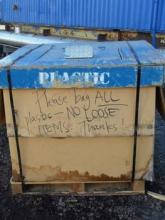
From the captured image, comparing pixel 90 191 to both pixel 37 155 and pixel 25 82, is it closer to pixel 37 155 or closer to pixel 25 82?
pixel 37 155

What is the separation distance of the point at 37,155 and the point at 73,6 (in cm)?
673

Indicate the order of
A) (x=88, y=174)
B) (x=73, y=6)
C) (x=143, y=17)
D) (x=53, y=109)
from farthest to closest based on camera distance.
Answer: (x=73, y=6), (x=143, y=17), (x=88, y=174), (x=53, y=109)

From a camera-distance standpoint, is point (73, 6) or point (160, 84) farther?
point (73, 6)

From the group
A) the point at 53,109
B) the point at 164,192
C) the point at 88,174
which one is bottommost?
the point at 164,192

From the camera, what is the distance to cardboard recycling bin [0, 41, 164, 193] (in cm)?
282

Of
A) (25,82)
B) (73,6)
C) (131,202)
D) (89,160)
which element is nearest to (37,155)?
(89,160)

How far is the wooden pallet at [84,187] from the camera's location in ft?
10.6

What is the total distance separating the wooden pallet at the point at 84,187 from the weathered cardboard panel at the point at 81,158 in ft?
0.23

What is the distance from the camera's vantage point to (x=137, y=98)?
2.88m

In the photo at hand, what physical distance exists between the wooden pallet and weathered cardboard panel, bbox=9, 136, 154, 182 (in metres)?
0.07

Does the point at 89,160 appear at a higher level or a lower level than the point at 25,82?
lower

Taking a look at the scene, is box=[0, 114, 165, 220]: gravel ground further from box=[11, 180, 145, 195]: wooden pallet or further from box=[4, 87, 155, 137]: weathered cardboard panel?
box=[4, 87, 155, 137]: weathered cardboard panel

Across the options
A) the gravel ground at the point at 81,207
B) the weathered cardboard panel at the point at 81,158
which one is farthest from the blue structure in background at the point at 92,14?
the gravel ground at the point at 81,207

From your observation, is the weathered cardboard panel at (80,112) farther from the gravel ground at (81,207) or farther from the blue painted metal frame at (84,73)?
the gravel ground at (81,207)
